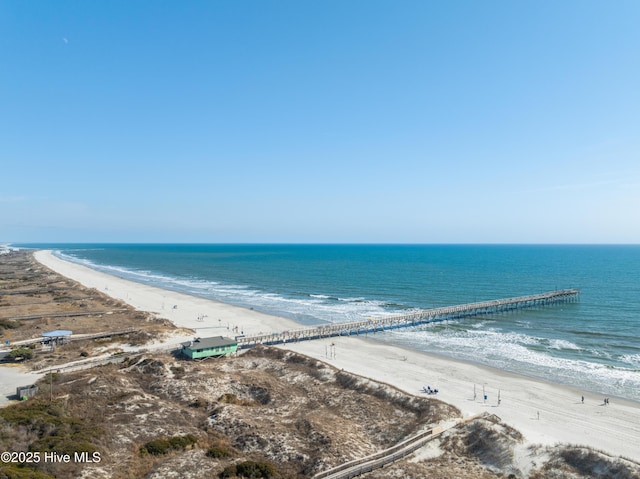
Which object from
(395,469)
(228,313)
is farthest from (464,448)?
(228,313)

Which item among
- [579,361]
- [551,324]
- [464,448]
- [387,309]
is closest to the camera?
[464,448]

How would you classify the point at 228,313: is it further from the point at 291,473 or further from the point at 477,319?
the point at 291,473

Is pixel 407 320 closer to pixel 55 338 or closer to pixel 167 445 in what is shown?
pixel 167 445

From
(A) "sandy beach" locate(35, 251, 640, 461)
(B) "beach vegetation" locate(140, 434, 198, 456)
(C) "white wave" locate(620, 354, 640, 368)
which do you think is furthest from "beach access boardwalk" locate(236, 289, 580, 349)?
(C) "white wave" locate(620, 354, 640, 368)

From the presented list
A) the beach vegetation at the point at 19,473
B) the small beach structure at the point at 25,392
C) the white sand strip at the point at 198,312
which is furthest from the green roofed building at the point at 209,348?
the beach vegetation at the point at 19,473

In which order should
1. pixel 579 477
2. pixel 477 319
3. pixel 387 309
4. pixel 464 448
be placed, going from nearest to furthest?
pixel 579 477, pixel 464 448, pixel 477 319, pixel 387 309

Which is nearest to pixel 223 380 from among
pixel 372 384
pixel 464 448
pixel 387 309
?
pixel 372 384

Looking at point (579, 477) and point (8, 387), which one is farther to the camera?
point (8, 387)
